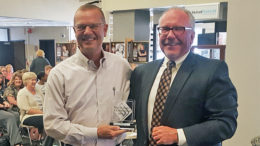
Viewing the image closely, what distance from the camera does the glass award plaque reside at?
1446 millimetres

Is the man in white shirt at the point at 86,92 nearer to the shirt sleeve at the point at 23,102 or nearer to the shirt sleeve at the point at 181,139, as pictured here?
the shirt sleeve at the point at 181,139

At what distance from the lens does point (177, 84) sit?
51.9 inches

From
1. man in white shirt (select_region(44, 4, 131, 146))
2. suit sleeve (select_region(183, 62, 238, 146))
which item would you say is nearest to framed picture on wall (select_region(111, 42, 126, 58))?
man in white shirt (select_region(44, 4, 131, 146))

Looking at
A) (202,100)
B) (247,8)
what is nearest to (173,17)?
(202,100)

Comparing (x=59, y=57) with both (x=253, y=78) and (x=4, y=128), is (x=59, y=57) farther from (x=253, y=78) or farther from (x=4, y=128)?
(x=253, y=78)

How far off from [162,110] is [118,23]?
12.7 ft

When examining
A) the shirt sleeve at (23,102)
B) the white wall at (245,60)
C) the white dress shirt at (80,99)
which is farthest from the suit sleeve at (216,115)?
the shirt sleeve at (23,102)

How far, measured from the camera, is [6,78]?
6.53m

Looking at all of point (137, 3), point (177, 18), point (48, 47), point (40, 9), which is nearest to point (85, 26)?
point (177, 18)

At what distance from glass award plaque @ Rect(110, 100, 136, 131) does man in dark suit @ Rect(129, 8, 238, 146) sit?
0.05 metres

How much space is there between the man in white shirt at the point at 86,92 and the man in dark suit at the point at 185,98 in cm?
22

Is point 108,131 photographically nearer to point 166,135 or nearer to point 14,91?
point 166,135

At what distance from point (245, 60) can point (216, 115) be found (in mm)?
2286

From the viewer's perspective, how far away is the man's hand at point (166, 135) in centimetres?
121
